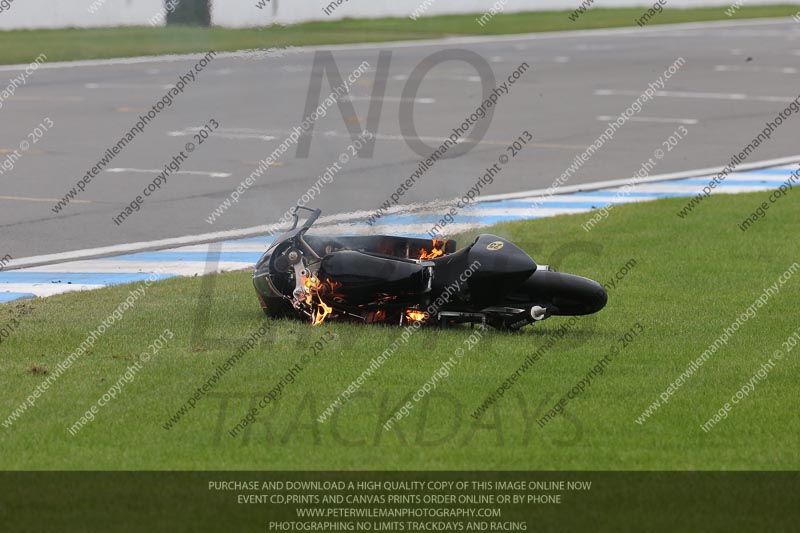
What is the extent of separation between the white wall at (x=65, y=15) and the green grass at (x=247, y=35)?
1.00ft

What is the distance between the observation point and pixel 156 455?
710cm

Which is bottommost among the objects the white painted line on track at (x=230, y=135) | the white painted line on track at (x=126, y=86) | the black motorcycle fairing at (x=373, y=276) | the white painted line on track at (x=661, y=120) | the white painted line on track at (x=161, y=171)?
the white painted line on track at (x=126, y=86)

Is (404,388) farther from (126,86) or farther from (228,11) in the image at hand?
(228,11)

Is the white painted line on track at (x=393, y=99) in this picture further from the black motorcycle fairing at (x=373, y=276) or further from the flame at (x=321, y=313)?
the black motorcycle fairing at (x=373, y=276)

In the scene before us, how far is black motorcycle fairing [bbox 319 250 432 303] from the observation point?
31.0 feet

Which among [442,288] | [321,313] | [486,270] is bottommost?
[321,313]

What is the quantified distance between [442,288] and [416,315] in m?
0.32

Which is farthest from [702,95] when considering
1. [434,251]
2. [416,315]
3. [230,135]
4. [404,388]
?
[404,388]

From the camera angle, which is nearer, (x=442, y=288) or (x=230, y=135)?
(x=442, y=288)

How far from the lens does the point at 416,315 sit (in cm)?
967

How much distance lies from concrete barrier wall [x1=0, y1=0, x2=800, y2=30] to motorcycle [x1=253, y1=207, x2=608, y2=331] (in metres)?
21.4

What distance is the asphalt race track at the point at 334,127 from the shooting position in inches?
630

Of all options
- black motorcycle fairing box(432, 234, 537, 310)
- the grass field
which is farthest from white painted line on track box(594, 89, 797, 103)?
black motorcycle fairing box(432, 234, 537, 310)

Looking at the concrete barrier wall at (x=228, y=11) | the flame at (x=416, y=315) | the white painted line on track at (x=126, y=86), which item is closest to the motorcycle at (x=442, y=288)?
the flame at (x=416, y=315)
